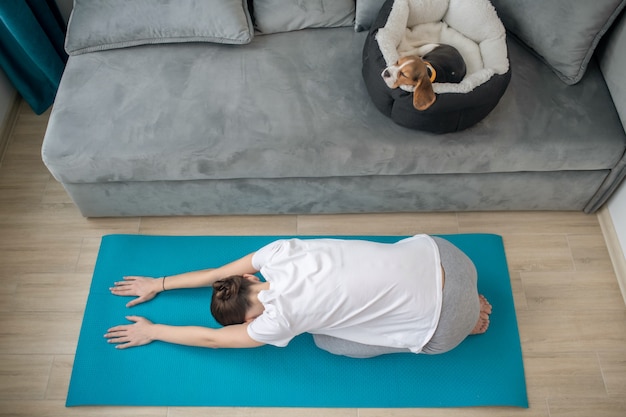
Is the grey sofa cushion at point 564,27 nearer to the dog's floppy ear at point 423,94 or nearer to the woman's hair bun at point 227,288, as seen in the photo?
the dog's floppy ear at point 423,94

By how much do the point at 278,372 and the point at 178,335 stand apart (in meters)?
0.35

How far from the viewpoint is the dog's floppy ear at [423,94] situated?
158cm

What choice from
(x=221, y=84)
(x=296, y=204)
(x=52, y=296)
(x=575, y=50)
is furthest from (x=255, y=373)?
(x=575, y=50)

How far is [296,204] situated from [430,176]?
1.61ft

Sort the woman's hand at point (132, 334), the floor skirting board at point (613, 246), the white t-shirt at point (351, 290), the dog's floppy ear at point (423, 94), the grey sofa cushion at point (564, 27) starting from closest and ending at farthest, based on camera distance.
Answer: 1. the white t-shirt at point (351, 290)
2. the dog's floppy ear at point (423, 94)
3. the grey sofa cushion at point (564, 27)
4. the woman's hand at point (132, 334)
5. the floor skirting board at point (613, 246)

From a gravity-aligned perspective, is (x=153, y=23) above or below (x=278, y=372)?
above

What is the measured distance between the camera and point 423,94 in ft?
5.22

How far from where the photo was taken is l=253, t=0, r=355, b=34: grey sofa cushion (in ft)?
6.40

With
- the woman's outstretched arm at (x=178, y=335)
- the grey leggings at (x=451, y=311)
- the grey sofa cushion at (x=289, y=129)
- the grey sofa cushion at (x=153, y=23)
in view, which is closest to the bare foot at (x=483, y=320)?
the grey leggings at (x=451, y=311)

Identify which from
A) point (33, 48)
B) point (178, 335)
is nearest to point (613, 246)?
point (178, 335)

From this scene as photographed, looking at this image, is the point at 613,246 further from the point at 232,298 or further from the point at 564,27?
the point at 232,298

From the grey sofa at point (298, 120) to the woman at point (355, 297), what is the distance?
328 millimetres

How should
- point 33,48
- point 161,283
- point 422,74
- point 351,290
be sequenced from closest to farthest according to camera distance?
point 351,290 < point 422,74 < point 161,283 < point 33,48

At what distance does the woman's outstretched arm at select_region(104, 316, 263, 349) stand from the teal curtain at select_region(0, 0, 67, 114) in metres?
1.08
